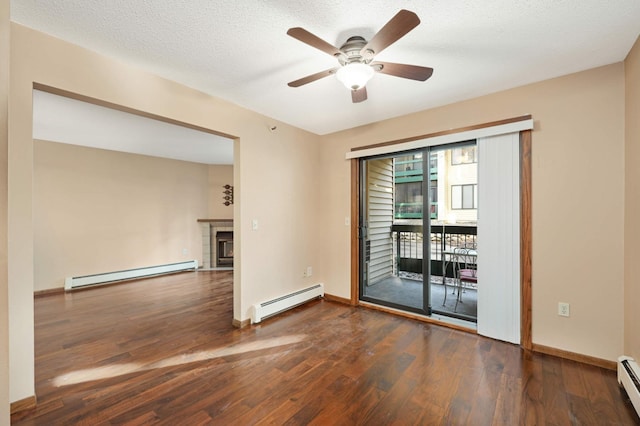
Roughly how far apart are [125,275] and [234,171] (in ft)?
12.1

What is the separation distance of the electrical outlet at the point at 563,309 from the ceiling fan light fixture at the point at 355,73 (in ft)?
8.30

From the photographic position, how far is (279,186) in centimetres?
345

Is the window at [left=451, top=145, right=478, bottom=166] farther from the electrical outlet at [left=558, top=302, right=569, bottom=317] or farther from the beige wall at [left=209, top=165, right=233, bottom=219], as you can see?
the beige wall at [left=209, top=165, right=233, bottom=219]

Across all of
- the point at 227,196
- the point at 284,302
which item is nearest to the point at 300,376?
the point at 284,302

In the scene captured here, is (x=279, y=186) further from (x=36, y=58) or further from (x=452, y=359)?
(x=452, y=359)

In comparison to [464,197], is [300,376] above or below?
below

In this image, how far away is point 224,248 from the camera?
6.29 m

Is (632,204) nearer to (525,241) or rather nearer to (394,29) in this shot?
(525,241)

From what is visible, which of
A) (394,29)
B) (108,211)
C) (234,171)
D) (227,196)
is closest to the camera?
(394,29)

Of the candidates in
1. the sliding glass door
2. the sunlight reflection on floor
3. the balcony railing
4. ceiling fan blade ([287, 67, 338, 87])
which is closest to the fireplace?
the sliding glass door

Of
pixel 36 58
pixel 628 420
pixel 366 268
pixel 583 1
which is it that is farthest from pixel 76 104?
pixel 628 420

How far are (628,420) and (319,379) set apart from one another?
6.24 feet

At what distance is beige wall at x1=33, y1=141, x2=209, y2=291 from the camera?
429cm

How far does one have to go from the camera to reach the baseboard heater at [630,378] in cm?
162
